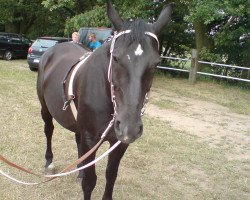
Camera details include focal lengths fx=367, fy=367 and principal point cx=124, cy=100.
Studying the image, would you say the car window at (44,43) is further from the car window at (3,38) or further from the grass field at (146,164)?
the grass field at (146,164)

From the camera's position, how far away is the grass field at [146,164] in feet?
14.6

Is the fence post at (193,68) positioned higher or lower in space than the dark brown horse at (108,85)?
lower

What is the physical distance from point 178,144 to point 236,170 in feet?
4.08

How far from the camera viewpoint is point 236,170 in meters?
5.46

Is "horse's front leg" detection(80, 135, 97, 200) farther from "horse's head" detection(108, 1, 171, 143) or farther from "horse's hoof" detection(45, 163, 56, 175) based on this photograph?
"horse's hoof" detection(45, 163, 56, 175)

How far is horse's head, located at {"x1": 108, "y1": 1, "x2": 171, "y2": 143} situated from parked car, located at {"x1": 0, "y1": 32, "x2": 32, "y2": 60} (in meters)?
17.7

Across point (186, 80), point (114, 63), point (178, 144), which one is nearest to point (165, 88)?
point (186, 80)

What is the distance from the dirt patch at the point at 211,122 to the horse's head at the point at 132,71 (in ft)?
12.8

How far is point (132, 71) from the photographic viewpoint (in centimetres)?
251

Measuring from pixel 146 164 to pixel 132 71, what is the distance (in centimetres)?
311

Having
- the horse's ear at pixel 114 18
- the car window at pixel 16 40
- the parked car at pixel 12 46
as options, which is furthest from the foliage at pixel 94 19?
the horse's ear at pixel 114 18

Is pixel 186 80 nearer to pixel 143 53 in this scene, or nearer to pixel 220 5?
pixel 220 5

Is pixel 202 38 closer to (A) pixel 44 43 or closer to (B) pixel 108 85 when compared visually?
(A) pixel 44 43

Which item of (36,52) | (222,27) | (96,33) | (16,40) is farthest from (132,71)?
(16,40)
